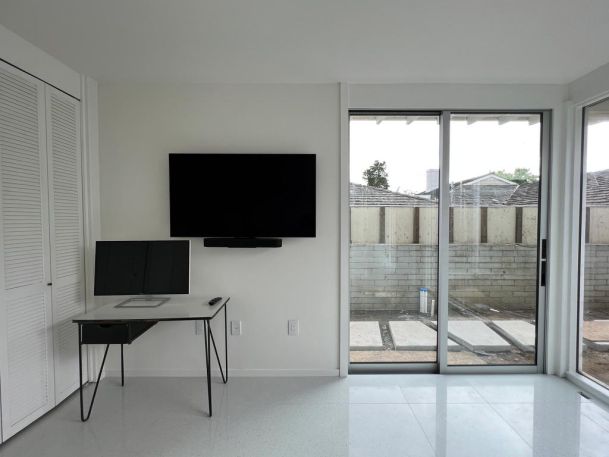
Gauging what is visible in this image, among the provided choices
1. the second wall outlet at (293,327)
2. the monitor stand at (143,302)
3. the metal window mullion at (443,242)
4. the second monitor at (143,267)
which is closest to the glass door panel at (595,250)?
the metal window mullion at (443,242)

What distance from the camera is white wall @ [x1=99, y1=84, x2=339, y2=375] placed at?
2.79 m

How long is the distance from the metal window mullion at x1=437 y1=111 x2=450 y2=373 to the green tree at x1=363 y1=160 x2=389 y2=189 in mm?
507

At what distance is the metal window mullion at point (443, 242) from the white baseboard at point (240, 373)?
982mm

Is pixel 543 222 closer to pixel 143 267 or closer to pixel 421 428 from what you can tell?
pixel 421 428

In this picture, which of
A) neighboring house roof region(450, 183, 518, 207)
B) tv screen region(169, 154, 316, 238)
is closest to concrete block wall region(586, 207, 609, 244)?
neighboring house roof region(450, 183, 518, 207)

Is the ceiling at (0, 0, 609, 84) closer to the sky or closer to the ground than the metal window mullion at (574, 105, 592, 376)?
closer to the sky

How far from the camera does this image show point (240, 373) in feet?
9.37

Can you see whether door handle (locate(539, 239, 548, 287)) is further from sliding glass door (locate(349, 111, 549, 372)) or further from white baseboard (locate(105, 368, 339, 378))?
white baseboard (locate(105, 368, 339, 378))

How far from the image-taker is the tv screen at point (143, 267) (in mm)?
2584

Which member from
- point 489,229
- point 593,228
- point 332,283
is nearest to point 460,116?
point 489,229

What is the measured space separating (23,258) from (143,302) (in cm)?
83

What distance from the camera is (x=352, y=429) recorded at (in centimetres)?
217

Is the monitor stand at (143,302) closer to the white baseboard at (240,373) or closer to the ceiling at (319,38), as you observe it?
the white baseboard at (240,373)

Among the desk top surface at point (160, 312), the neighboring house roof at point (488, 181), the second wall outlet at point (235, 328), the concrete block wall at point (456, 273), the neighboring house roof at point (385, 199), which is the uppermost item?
the neighboring house roof at point (488, 181)
